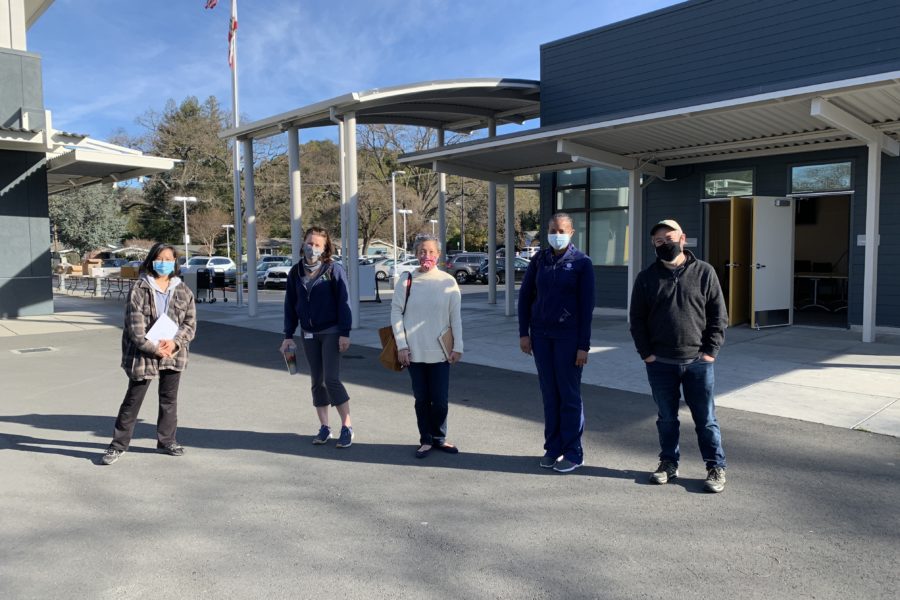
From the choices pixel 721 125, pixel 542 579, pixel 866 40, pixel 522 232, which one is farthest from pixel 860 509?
pixel 522 232

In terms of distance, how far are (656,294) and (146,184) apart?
2220 inches

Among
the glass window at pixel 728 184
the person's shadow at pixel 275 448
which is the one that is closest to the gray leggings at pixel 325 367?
the person's shadow at pixel 275 448

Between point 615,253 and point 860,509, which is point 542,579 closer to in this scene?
point 860,509

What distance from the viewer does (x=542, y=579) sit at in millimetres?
3191

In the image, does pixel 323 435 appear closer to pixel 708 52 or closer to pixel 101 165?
pixel 708 52

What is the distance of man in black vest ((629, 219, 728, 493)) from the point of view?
14.0 ft

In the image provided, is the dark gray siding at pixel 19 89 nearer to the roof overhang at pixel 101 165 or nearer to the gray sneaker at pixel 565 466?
the roof overhang at pixel 101 165

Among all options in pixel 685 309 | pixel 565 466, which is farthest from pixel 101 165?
pixel 685 309

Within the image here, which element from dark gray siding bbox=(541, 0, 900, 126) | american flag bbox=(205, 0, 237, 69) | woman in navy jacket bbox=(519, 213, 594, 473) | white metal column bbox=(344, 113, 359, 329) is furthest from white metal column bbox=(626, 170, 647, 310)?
american flag bbox=(205, 0, 237, 69)

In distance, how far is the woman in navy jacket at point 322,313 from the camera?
16.8ft

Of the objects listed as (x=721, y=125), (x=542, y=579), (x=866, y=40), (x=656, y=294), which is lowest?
(x=542, y=579)

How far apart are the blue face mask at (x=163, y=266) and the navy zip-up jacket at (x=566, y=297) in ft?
9.16

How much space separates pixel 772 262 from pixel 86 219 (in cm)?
4732

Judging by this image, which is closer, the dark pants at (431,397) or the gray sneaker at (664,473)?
the gray sneaker at (664,473)
